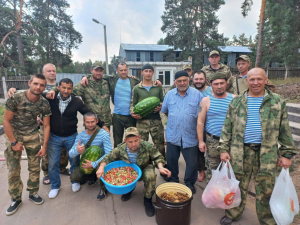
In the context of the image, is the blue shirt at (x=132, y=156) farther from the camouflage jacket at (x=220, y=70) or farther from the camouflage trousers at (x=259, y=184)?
the camouflage jacket at (x=220, y=70)

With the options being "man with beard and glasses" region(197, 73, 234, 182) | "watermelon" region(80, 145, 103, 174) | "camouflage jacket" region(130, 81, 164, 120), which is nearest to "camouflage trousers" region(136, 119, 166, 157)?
"camouflage jacket" region(130, 81, 164, 120)

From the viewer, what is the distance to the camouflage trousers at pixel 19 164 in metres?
3.00

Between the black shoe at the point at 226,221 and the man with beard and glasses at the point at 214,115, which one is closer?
the black shoe at the point at 226,221

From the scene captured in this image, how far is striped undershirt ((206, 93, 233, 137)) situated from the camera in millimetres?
2908

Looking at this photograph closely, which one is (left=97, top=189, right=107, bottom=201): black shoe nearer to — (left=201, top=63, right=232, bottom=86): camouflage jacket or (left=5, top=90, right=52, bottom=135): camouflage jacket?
(left=5, top=90, right=52, bottom=135): camouflage jacket

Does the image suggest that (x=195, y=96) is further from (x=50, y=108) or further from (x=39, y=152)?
(x=39, y=152)

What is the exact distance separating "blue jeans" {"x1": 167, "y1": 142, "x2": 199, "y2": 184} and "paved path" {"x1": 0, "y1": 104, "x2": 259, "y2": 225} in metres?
0.38

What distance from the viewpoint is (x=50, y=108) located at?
331 centimetres

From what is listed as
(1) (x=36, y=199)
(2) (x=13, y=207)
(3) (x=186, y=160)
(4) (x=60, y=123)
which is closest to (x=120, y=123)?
(4) (x=60, y=123)

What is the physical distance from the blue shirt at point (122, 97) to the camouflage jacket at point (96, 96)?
0.75 feet

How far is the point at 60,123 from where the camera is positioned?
3.38 metres

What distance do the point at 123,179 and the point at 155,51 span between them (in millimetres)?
27409

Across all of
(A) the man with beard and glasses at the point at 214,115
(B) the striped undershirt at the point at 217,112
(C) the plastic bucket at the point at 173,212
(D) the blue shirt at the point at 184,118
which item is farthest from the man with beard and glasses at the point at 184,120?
(C) the plastic bucket at the point at 173,212

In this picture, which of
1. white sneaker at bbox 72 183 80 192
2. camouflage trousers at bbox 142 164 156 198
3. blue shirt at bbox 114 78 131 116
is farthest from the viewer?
blue shirt at bbox 114 78 131 116
